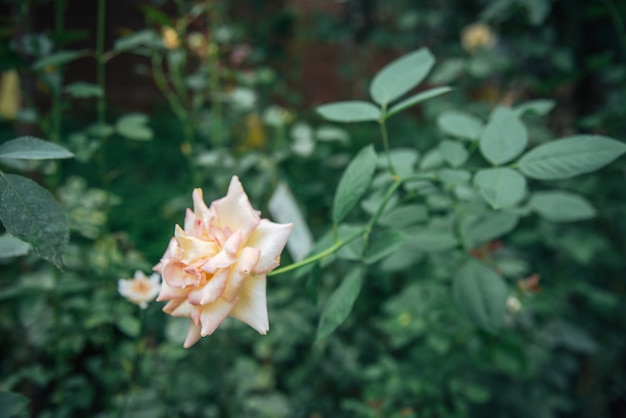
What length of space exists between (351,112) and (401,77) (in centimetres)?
9

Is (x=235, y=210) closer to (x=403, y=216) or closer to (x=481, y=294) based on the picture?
(x=403, y=216)

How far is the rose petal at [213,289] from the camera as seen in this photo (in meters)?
0.44

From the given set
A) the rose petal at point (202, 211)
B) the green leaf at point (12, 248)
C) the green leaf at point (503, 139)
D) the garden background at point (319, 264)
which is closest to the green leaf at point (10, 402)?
the garden background at point (319, 264)

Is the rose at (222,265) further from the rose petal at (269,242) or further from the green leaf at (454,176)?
the green leaf at (454,176)

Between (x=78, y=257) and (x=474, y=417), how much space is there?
3.75ft

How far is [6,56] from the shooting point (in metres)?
0.71

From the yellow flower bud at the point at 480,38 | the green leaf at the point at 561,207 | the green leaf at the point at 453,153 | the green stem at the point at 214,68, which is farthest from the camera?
the yellow flower bud at the point at 480,38

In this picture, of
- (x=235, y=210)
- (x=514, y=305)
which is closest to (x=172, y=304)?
(x=235, y=210)

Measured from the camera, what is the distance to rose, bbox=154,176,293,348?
0.45 metres

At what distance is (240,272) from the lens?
451 mm

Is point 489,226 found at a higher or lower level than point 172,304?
lower

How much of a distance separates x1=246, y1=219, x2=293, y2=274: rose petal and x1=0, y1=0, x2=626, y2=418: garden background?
0.42 ft

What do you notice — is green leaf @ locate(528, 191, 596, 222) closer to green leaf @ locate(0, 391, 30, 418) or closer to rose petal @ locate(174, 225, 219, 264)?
rose petal @ locate(174, 225, 219, 264)

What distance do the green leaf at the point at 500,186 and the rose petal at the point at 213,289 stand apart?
0.31m
